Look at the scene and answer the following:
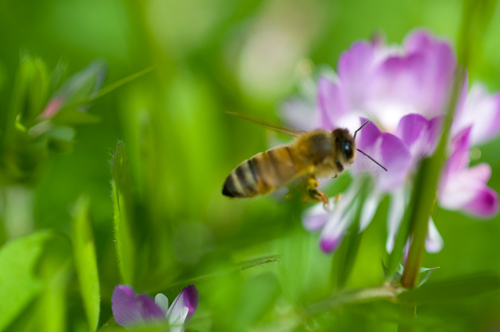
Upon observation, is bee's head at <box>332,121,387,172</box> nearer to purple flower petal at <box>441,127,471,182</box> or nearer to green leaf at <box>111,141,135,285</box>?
purple flower petal at <box>441,127,471,182</box>

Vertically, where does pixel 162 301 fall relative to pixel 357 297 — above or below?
above

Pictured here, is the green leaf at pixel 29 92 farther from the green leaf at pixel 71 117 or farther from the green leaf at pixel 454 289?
the green leaf at pixel 454 289

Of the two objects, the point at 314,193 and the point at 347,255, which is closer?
the point at 347,255

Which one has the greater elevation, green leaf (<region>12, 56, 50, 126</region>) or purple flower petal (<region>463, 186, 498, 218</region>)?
green leaf (<region>12, 56, 50, 126</region>)

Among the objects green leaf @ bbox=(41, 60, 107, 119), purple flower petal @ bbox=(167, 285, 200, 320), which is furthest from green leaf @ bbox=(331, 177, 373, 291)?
green leaf @ bbox=(41, 60, 107, 119)

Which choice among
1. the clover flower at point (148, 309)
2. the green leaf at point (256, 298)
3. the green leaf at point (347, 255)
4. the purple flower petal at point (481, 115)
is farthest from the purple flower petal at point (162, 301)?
the purple flower petal at point (481, 115)

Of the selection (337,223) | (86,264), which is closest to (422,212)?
(337,223)

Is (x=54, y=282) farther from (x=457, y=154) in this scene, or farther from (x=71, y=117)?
(x=457, y=154)
